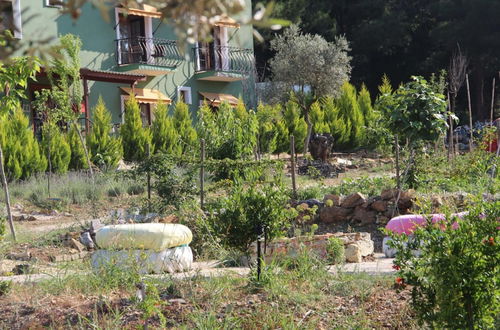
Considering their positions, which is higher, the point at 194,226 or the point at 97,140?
the point at 97,140

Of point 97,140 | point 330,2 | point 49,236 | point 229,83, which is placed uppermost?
point 330,2

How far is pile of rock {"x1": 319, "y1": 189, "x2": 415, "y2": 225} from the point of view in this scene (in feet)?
40.1

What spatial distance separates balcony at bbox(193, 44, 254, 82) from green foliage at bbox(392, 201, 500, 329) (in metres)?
24.8

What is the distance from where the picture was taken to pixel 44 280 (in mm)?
5895

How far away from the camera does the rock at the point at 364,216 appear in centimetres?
1240

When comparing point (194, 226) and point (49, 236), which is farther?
point (49, 236)

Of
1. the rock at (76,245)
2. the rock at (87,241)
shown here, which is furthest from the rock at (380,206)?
the rock at (76,245)

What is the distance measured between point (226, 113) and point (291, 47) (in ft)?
30.8

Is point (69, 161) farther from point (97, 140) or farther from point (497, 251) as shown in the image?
point (497, 251)

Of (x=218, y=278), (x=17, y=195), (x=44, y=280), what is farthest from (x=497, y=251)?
(x=17, y=195)

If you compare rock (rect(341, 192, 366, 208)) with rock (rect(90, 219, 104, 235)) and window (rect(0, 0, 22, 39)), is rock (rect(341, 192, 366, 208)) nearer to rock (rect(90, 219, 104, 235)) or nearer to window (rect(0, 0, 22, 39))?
rock (rect(90, 219, 104, 235))

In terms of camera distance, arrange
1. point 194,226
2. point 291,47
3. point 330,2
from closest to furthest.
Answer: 1. point 194,226
2. point 291,47
3. point 330,2

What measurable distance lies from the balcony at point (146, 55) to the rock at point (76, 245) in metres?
16.0

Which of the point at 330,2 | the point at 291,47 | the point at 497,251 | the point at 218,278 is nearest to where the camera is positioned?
the point at 497,251
